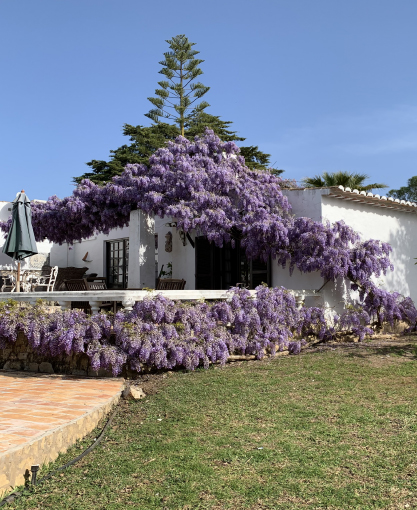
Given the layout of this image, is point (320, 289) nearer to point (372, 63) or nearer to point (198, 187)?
point (198, 187)

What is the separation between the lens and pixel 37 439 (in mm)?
3742

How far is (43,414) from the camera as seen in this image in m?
4.57

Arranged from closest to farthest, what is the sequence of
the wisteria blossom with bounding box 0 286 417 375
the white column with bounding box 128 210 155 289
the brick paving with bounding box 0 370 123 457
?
the brick paving with bounding box 0 370 123 457 → the wisteria blossom with bounding box 0 286 417 375 → the white column with bounding box 128 210 155 289

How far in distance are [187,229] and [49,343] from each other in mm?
4013

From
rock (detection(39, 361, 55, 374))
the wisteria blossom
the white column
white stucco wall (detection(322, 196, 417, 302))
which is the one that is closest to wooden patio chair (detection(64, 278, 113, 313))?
the white column

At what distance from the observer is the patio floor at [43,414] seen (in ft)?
11.6

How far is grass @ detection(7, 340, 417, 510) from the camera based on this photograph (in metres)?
3.17

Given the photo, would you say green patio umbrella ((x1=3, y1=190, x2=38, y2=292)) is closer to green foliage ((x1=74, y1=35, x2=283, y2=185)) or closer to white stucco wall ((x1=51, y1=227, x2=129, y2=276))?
white stucco wall ((x1=51, y1=227, x2=129, y2=276))

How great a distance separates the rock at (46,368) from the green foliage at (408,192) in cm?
2830

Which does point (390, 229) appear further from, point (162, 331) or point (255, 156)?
point (255, 156)

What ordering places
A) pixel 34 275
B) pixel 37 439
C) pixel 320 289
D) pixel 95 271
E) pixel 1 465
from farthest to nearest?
pixel 95 271, pixel 34 275, pixel 320 289, pixel 37 439, pixel 1 465

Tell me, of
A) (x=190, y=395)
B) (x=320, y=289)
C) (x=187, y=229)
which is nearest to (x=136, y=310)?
(x=190, y=395)

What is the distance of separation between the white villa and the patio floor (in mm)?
4236

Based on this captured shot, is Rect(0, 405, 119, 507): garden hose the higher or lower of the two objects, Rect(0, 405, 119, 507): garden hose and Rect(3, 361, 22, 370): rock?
the lower
